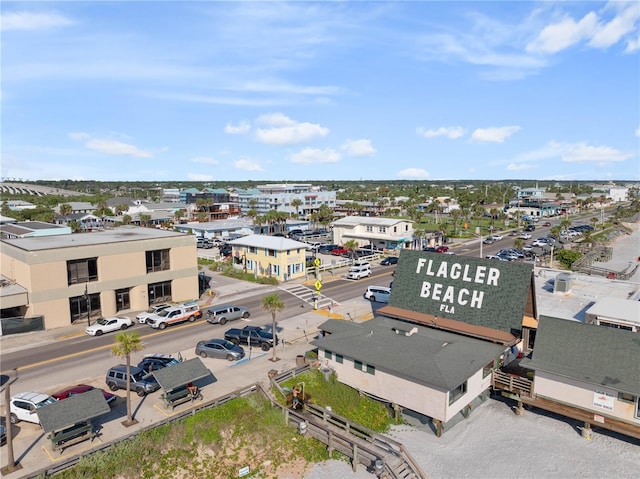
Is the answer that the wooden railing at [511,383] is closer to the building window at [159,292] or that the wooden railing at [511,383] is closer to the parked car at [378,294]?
the parked car at [378,294]

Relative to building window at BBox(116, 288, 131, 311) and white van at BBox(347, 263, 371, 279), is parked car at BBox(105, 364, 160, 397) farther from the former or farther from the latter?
white van at BBox(347, 263, 371, 279)

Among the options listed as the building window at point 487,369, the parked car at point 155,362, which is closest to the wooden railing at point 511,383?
the building window at point 487,369

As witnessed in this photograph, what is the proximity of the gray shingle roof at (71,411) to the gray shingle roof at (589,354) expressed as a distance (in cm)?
2558

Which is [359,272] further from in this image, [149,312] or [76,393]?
[76,393]

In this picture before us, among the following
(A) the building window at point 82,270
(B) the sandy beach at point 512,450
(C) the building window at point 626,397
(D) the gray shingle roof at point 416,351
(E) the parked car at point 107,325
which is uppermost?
(A) the building window at point 82,270

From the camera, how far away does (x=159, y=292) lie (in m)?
53.1

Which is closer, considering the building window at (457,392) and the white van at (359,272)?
the building window at (457,392)

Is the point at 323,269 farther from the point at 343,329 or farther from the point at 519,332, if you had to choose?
the point at 519,332

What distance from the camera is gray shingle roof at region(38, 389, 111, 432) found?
22.7 meters

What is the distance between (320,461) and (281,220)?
90.2m

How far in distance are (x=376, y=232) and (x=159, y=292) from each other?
163ft

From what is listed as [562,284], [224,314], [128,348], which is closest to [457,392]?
[128,348]

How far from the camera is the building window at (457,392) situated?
89.6 ft

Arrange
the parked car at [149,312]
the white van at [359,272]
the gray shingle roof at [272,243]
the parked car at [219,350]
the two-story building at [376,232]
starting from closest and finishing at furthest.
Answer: the parked car at [219,350] → the parked car at [149,312] → the gray shingle roof at [272,243] → the white van at [359,272] → the two-story building at [376,232]
